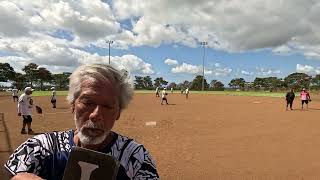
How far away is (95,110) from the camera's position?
211 cm

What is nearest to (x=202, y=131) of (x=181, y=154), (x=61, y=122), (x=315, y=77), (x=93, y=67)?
(x=181, y=154)

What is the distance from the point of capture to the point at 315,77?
109500 millimetres

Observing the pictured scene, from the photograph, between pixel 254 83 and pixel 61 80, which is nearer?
pixel 61 80

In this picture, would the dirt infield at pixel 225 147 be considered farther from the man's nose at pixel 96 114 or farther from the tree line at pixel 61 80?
the tree line at pixel 61 80

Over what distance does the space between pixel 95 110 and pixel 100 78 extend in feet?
0.59

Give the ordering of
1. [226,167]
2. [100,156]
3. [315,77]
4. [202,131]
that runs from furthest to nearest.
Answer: [315,77] → [202,131] → [226,167] → [100,156]

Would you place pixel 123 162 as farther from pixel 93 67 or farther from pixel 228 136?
pixel 228 136

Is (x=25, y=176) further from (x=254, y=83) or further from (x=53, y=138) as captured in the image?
(x=254, y=83)

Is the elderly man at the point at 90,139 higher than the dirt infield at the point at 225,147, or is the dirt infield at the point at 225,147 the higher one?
the elderly man at the point at 90,139

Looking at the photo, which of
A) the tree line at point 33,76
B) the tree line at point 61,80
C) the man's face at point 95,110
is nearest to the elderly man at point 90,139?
the man's face at point 95,110

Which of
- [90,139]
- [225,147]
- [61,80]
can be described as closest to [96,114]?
[90,139]

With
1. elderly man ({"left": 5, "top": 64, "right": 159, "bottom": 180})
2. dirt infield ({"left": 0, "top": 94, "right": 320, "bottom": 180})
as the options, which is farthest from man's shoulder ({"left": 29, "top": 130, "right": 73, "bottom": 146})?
dirt infield ({"left": 0, "top": 94, "right": 320, "bottom": 180})

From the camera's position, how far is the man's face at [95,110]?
2.08m

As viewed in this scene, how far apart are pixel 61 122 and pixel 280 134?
10828mm
